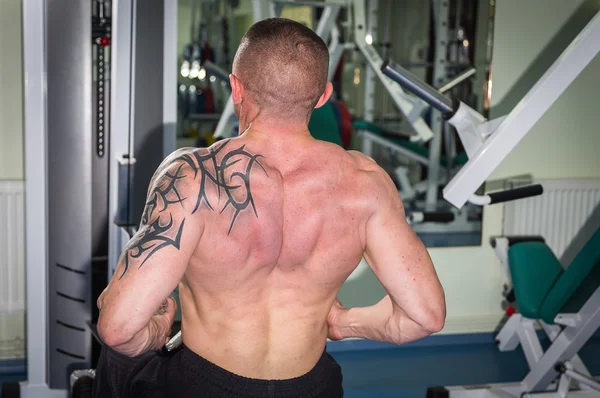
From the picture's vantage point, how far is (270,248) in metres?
1.46

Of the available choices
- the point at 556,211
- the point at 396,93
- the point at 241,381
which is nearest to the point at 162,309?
the point at 241,381

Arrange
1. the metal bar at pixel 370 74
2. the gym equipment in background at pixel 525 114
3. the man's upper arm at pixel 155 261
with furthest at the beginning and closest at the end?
1. the metal bar at pixel 370 74
2. the gym equipment in background at pixel 525 114
3. the man's upper arm at pixel 155 261

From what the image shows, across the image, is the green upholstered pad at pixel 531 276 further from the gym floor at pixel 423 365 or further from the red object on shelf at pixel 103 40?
the red object on shelf at pixel 103 40

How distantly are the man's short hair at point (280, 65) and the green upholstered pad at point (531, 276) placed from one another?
210 centimetres

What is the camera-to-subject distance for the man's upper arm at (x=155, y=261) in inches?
53.2

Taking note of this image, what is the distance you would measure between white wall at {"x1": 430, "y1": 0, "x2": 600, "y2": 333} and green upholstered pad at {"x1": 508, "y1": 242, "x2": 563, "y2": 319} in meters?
0.88

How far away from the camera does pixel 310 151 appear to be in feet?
4.93

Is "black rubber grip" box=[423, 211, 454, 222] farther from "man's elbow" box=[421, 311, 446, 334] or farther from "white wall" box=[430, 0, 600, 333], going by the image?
"man's elbow" box=[421, 311, 446, 334]

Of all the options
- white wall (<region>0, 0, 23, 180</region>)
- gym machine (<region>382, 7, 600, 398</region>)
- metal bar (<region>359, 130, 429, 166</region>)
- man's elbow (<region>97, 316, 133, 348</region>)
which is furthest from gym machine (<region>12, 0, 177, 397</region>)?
metal bar (<region>359, 130, 429, 166</region>)

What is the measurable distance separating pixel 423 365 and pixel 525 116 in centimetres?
187

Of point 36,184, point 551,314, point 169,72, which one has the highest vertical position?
point 169,72

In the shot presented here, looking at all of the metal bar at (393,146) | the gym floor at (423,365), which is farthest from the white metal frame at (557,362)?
the metal bar at (393,146)

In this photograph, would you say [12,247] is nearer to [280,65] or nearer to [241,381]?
[241,381]

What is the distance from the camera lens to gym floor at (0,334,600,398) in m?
3.49
